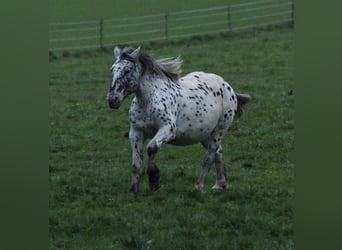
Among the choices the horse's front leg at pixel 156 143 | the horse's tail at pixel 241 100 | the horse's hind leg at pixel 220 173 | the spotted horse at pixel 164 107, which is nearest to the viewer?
the horse's front leg at pixel 156 143

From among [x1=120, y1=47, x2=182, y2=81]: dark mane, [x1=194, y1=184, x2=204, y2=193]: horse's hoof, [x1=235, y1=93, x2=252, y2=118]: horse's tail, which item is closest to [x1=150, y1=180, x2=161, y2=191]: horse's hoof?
[x1=194, y1=184, x2=204, y2=193]: horse's hoof

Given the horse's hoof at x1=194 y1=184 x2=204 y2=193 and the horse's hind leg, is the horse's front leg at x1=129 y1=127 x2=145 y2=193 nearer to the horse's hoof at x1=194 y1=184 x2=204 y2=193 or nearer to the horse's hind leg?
the horse's hoof at x1=194 y1=184 x2=204 y2=193

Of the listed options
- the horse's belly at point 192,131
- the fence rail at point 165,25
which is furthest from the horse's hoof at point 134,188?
the fence rail at point 165,25

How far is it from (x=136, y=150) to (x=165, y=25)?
15.5 meters

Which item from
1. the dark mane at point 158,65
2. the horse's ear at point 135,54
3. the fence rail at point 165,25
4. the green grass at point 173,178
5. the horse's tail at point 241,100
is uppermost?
the fence rail at point 165,25

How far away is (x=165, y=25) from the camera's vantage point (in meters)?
22.2

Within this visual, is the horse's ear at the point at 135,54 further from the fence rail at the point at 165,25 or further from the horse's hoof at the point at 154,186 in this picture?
the fence rail at the point at 165,25

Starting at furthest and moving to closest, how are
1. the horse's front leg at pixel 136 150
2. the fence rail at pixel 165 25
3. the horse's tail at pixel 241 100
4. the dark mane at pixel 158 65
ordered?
the fence rail at pixel 165 25
the horse's tail at pixel 241 100
the horse's front leg at pixel 136 150
the dark mane at pixel 158 65

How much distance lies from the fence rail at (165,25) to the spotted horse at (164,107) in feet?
46.4

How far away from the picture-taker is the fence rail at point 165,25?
71.9ft

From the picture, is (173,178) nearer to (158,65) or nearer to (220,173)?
(220,173)
